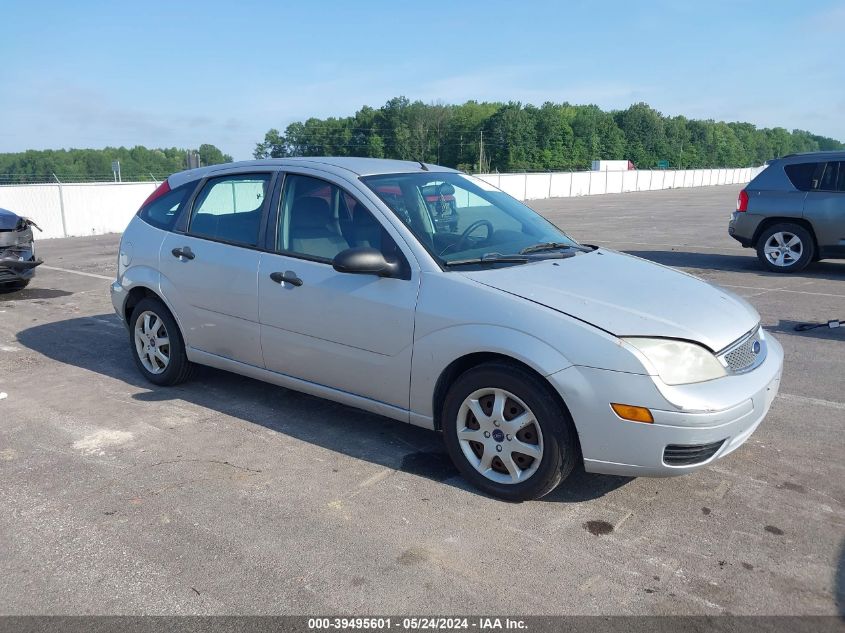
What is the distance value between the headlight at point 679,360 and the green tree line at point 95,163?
648 inches

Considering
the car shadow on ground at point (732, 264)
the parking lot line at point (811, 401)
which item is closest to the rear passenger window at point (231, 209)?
the parking lot line at point (811, 401)

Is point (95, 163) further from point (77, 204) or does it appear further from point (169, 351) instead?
point (169, 351)

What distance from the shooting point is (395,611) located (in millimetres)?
2818

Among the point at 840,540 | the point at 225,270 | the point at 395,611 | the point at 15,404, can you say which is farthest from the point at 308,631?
the point at 15,404

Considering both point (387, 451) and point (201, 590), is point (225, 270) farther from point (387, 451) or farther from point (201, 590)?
point (201, 590)

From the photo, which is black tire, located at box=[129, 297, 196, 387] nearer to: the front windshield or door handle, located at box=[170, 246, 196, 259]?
door handle, located at box=[170, 246, 196, 259]

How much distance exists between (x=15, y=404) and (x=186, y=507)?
94.8 inches

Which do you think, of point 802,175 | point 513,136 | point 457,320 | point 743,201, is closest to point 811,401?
point 457,320

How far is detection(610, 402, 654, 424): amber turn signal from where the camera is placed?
130 inches

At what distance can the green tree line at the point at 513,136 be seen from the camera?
89.9 m

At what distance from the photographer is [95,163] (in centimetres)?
4797

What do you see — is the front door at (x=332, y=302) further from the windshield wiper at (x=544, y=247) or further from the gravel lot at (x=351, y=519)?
the windshield wiper at (x=544, y=247)

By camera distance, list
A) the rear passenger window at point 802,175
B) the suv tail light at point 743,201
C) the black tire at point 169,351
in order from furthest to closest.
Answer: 1. the suv tail light at point 743,201
2. the rear passenger window at point 802,175
3. the black tire at point 169,351

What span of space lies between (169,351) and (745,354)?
3938 mm
